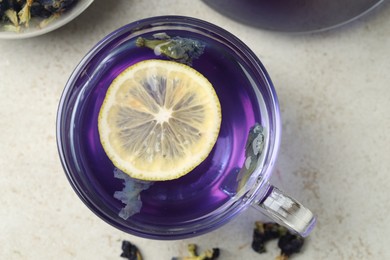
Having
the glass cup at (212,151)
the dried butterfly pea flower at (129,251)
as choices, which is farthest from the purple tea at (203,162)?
the dried butterfly pea flower at (129,251)

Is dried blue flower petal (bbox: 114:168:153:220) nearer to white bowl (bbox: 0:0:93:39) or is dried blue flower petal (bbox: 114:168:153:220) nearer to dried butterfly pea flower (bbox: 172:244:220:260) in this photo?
dried butterfly pea flower (bbox: 172:244:220:260)

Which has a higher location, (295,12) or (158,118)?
(295,12)

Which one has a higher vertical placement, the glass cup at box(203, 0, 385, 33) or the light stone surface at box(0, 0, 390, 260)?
the glass cup at box(203, 0, 385, 33)

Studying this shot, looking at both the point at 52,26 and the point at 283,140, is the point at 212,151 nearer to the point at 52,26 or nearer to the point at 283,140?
the point at 283,140

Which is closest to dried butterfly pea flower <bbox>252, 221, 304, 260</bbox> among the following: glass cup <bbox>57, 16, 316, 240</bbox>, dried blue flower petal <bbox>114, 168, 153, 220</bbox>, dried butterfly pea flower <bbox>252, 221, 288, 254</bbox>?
dried butterfly pea flower <bbox>252, 221, 288, 254</bbox>

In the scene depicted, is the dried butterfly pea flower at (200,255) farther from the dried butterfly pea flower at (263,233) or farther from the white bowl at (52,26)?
the white bowl at (52,26)

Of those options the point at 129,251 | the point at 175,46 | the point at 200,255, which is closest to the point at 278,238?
the point at 200,255
